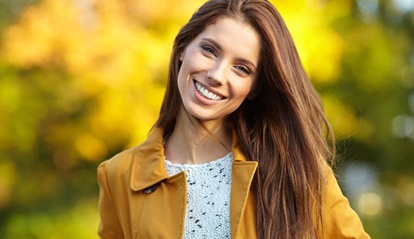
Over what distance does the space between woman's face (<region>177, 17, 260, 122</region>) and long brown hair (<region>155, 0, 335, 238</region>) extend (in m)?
0.04

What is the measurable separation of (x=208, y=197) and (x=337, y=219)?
43cm

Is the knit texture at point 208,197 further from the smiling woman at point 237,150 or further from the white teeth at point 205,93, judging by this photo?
the white teeth at point 205,93

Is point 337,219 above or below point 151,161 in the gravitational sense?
below

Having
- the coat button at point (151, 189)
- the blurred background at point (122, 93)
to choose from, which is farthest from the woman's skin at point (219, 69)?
the blurred background at point (122, 93)

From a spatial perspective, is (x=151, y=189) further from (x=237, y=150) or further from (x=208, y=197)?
(x=237, y=150)

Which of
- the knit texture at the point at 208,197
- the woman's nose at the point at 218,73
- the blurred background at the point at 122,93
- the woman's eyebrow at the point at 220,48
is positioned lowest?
the knit texture at the point at 208,197

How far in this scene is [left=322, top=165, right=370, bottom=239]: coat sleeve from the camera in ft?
10.0

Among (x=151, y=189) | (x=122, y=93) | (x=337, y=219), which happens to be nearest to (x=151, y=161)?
(x=151, y=189)

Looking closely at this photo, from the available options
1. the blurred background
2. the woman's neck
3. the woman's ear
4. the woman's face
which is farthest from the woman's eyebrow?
the blurred background

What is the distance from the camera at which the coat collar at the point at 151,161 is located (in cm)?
313

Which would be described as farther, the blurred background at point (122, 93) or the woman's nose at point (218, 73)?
the blurred background at point (122, 93)

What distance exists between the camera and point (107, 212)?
3303 mm

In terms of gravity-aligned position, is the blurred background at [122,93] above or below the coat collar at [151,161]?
above

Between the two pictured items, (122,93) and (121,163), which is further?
(122,93)
